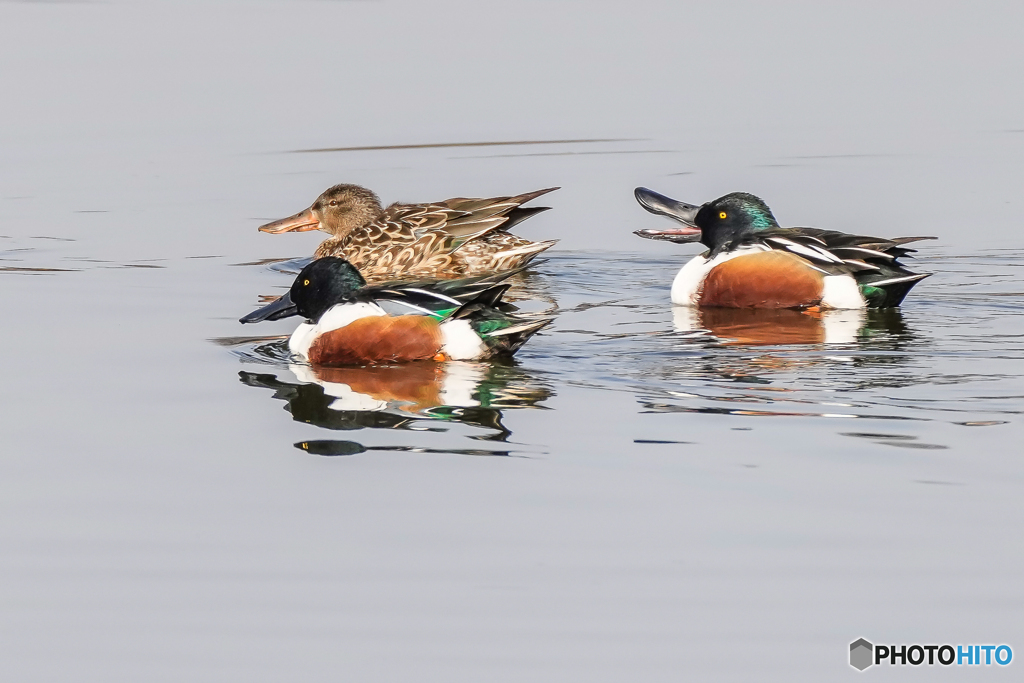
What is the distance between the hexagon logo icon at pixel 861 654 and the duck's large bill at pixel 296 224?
8.29 metres

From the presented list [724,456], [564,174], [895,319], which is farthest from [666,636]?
[564,174]

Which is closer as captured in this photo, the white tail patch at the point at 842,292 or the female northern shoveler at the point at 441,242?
the white tail patch at the point at 842,292

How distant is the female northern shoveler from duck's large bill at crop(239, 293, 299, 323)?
249 cm

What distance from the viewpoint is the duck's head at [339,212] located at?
41.2 feet

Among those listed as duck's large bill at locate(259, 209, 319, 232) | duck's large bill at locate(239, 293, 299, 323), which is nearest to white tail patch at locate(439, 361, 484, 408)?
duck's large bill at locate(239, 293, 299, 323)

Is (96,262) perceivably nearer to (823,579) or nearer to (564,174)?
(564,174)

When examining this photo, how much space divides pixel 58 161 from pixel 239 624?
11.4 m

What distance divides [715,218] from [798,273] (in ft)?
3.38

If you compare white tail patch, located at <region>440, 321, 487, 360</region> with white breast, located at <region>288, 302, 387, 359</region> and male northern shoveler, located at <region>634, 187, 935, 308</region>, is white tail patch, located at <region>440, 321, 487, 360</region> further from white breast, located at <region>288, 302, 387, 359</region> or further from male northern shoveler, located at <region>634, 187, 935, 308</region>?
male northern shoveler, located at <region>634, 187, 935, 308</region>

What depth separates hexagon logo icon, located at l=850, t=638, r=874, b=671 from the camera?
4570 millimetres

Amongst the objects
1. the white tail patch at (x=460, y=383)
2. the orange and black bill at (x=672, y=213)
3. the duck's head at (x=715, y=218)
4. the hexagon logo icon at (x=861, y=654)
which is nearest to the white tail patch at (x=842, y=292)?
the duck's head at (x=715, y=218)

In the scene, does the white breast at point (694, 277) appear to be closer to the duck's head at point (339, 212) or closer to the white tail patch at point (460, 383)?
the white tail patch at point (460, 383)

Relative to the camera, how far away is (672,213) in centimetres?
1111

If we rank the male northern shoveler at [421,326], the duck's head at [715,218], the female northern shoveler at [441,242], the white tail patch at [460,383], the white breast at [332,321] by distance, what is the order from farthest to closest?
the female northern shoveler at [441,242] → the duck's head at [715,218] → the white breast at [332,321] → the male northern shoveler at [421,326] → the white tail patch at [460,383]
